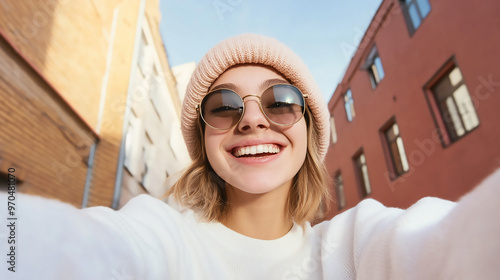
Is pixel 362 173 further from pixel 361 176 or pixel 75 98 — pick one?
pixel 75 98

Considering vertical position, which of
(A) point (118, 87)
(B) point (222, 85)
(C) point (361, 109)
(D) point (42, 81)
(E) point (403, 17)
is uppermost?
(E) point (403, 17)

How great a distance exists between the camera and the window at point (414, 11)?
6820 mm

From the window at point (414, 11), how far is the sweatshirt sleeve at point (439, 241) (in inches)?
304

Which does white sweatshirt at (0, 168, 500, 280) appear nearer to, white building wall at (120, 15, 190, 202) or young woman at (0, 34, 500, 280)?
young woman at (0, 34, 500, 280)

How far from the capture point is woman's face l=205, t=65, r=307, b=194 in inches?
49.8

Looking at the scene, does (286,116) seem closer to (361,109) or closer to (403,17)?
(403,17)

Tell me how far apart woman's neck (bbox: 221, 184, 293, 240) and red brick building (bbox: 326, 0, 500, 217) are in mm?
2944

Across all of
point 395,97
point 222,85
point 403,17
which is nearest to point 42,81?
point 222,85

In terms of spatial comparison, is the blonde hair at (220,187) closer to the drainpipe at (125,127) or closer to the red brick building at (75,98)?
the red brick building at (75,98)

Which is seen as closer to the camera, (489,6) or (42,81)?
(42,81)

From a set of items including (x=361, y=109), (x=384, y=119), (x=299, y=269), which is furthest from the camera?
(x=361, y=109)

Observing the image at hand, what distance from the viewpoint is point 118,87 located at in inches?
233

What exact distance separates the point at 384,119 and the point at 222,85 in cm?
804

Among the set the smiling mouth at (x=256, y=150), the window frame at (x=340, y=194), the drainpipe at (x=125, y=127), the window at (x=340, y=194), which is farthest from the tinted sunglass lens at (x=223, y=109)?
the window at (x=340, y=194)
